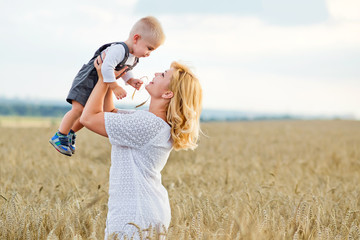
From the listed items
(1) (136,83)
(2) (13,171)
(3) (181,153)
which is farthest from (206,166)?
(1) (136,83)

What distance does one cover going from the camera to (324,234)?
2564 millimetres

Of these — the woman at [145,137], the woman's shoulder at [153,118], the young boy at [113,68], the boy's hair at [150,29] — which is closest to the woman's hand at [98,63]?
the young boy at [113,68]

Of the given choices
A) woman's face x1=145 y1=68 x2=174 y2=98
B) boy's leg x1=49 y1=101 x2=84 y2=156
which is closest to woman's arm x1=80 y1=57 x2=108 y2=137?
woman's face x1=145 y1=68 x2=174 y2=98

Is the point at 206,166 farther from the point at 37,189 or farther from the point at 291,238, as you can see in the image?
the point at 291,238

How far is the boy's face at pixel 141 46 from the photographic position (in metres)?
2.82

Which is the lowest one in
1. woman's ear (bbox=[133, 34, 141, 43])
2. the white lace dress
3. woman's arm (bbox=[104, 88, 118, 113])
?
the white lace dress

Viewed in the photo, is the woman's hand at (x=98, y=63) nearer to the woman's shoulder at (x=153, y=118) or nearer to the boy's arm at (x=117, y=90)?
the boy's arm at (x=117, y=90)

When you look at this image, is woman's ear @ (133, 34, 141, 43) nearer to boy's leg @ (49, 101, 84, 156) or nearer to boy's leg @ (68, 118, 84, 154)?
boy's leg @ (49, 101, 84, 156)

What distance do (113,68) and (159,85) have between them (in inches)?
12.0

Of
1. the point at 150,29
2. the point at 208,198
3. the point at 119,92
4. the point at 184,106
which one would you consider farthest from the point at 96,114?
the point at 208,198

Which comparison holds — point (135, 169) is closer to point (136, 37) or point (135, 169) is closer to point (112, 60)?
point (112, 60)

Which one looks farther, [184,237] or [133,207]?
[133,207]

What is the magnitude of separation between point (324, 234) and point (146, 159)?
3.72 ft

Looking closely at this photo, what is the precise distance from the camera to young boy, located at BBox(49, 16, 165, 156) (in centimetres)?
269
